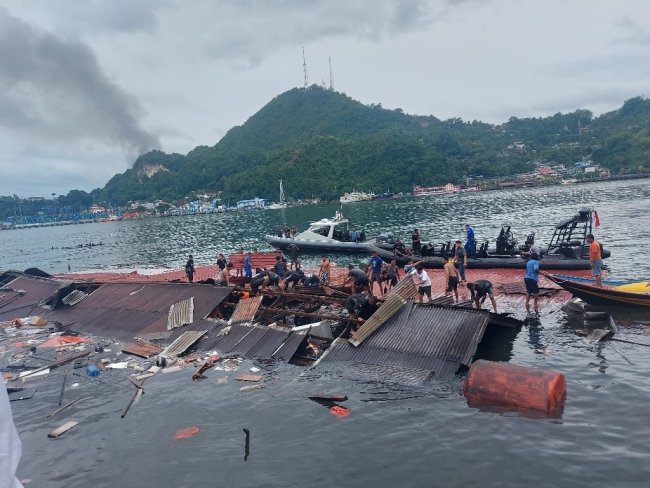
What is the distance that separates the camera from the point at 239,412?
431 inches

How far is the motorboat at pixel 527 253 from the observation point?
23750mm

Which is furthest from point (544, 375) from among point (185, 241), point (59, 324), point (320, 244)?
point (185, 241)

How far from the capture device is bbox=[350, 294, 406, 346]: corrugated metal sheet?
1322 centimetres

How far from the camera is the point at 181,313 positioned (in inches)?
691

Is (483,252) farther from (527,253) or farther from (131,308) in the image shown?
(131,308)

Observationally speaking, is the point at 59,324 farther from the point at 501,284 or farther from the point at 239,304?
the point at 501,284

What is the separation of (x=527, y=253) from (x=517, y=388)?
56.9 feet

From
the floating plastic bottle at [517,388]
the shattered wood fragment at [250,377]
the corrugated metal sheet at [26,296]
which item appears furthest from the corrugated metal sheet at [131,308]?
the floating plastic bottle at [517,388]

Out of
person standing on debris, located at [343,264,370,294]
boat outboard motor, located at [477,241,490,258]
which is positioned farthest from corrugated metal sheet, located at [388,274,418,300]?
boat outboard motor, located at [477,241,490,258]

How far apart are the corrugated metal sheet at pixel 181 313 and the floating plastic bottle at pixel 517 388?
36.1 feet

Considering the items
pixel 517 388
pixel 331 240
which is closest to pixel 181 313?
pixel 517 388

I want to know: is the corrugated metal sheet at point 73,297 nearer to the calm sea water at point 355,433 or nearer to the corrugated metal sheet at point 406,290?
the calm sea water at point 355,433

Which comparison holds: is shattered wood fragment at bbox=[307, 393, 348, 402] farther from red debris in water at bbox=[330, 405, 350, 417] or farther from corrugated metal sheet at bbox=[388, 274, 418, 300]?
Result: corrugated metal sheet at bbox=[388, 274, 418, 300]

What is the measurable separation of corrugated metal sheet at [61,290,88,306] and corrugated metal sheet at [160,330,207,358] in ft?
31.1
